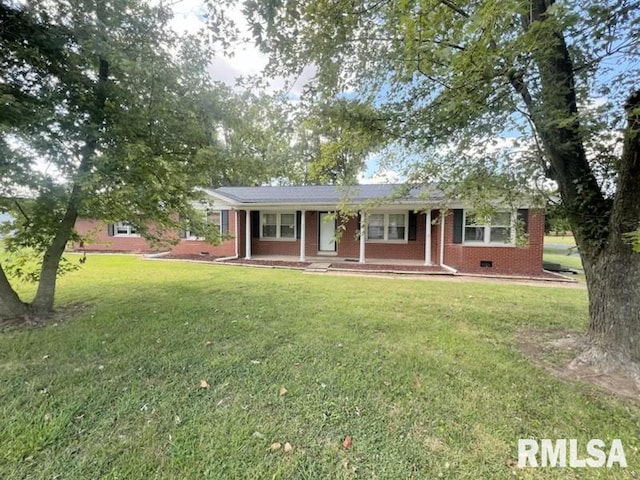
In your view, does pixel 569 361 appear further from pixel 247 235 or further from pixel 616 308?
pixel 247 235

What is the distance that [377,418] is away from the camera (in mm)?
2533

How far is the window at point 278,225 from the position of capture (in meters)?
14.2

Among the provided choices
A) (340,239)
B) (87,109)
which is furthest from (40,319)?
(340,239)

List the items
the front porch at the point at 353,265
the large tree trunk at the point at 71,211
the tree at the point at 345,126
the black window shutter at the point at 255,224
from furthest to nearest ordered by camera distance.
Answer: the black window shutter at the point at 255,224 → the front porch at the point at 353,265 → the large tree trunk at the point at 71,211 → the tree at the point at 345,126

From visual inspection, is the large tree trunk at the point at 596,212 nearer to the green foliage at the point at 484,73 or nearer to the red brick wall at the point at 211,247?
the green foliage at the point at 484,73

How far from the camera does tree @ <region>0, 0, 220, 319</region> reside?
12.2ft

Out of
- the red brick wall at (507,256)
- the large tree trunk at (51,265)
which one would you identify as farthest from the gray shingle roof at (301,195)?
the large tree trunk at (51,265)

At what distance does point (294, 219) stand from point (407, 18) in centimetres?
1224

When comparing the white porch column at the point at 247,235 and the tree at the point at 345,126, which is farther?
the white porch column at the point at 247,235

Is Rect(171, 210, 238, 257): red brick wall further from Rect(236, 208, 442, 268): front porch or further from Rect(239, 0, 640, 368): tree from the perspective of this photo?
Rect(239, 0, 640, 368): tree

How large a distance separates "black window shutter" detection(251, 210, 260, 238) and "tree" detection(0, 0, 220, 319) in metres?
9.66

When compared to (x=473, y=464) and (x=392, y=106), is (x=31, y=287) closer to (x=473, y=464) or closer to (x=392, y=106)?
(x=392, y=106)

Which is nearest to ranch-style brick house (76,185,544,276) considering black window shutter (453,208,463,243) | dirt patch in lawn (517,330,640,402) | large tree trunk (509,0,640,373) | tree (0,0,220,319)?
black window shutter (453,208,463,243)

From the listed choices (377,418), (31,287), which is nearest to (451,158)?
(377,418)
